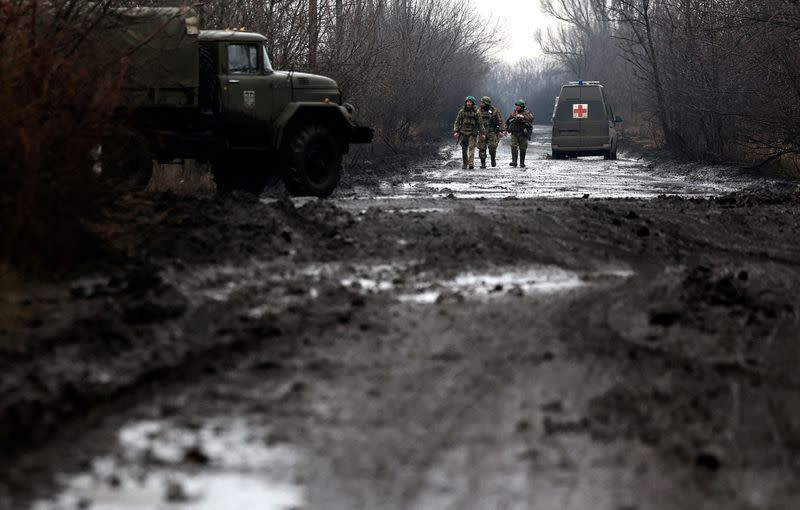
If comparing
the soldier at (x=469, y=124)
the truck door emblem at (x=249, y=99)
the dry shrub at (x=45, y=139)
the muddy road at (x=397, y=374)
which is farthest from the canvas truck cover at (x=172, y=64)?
the soldier at (x=469, y=124)

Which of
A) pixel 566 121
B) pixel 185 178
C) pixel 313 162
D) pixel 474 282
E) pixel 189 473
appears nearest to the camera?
pixel 189 473

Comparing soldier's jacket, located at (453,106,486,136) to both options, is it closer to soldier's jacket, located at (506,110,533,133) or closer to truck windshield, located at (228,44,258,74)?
soldier's jacket, located at (506,110,533,133)

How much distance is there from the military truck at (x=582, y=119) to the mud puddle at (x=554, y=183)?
2.11m

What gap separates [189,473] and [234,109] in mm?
10987

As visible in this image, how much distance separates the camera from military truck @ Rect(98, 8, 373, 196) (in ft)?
45.4

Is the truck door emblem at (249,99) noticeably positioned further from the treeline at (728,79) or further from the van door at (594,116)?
the van door at (594,116)

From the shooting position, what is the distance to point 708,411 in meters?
4.86

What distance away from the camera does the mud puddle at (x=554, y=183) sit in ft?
58.9

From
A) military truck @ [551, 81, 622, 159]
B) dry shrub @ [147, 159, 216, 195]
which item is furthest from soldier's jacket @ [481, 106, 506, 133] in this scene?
dry shrub @ [147, 159, 216, 195]

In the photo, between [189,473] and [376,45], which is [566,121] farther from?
[189,473]

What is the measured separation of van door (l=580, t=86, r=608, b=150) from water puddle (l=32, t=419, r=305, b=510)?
92.2ft

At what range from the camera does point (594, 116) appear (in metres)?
31.7

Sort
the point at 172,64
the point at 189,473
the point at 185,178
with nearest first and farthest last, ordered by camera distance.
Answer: the point at 189,473
the point at 172,64
the point at 185,178

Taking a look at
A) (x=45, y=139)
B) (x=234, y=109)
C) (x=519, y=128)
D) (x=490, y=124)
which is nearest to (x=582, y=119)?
(x=519, y=128)
